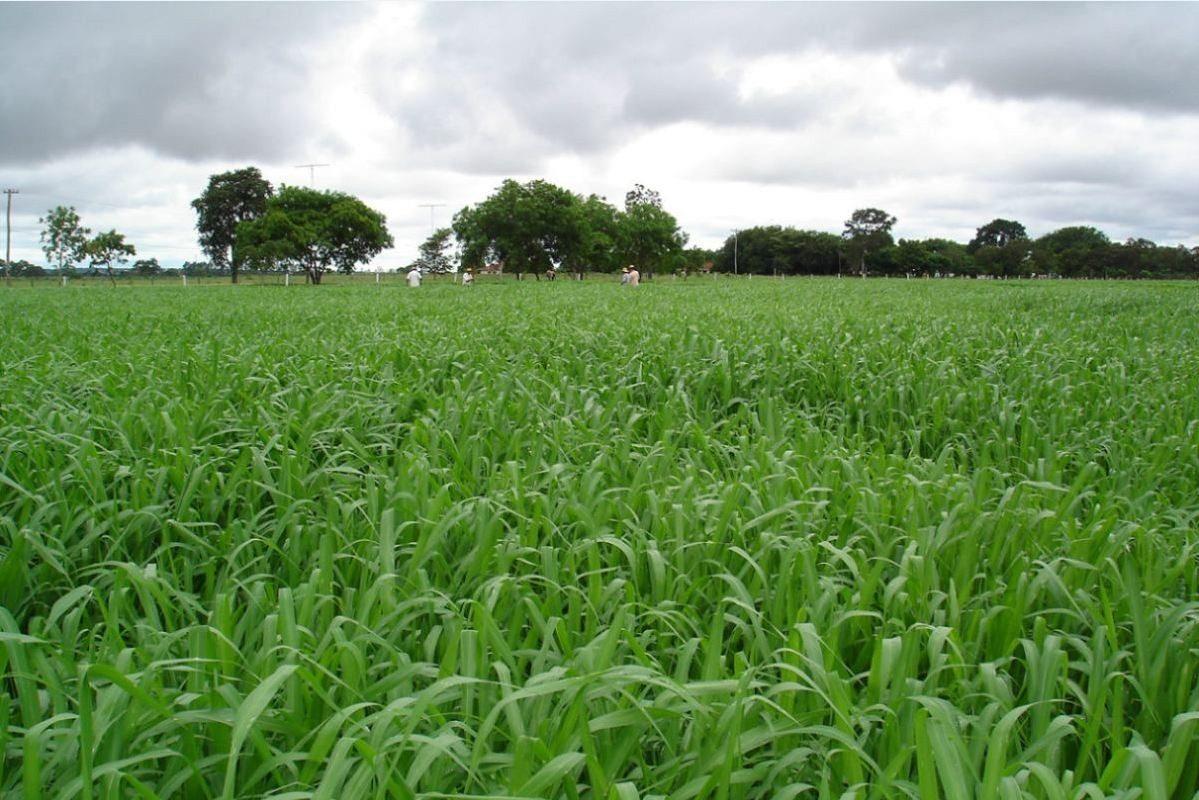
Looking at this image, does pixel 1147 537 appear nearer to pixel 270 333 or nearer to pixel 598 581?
pixel 598 581

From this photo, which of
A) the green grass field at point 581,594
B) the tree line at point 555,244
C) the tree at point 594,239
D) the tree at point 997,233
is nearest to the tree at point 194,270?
the tree line at point 555,244

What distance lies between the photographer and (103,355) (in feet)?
21.0

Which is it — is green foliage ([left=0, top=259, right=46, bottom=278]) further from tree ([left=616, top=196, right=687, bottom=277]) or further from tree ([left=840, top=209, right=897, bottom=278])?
tree ([left=840, top=209, right=897, bottom=278])

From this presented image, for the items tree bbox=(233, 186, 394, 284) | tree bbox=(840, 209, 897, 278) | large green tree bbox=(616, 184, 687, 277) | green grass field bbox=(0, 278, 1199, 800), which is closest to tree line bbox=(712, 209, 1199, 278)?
tree bbox=(840, 209, 897, 278)

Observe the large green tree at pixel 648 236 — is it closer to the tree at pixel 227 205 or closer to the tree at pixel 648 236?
the tree at pixel 648 236

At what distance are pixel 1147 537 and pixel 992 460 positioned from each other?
1.86 meters

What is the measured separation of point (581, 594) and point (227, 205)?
277ft

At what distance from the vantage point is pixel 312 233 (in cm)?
4591

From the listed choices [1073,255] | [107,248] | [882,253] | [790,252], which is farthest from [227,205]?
[1073,255]

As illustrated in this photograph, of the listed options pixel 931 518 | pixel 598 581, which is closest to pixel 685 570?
pixel 598 581

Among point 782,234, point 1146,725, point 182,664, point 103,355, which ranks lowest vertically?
point 1146,725

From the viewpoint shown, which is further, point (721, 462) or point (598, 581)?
point (721, 462)

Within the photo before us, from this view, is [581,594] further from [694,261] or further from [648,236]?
[694,261]

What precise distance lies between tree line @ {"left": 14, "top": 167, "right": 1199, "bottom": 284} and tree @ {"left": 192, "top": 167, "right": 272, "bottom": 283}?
98 mm
